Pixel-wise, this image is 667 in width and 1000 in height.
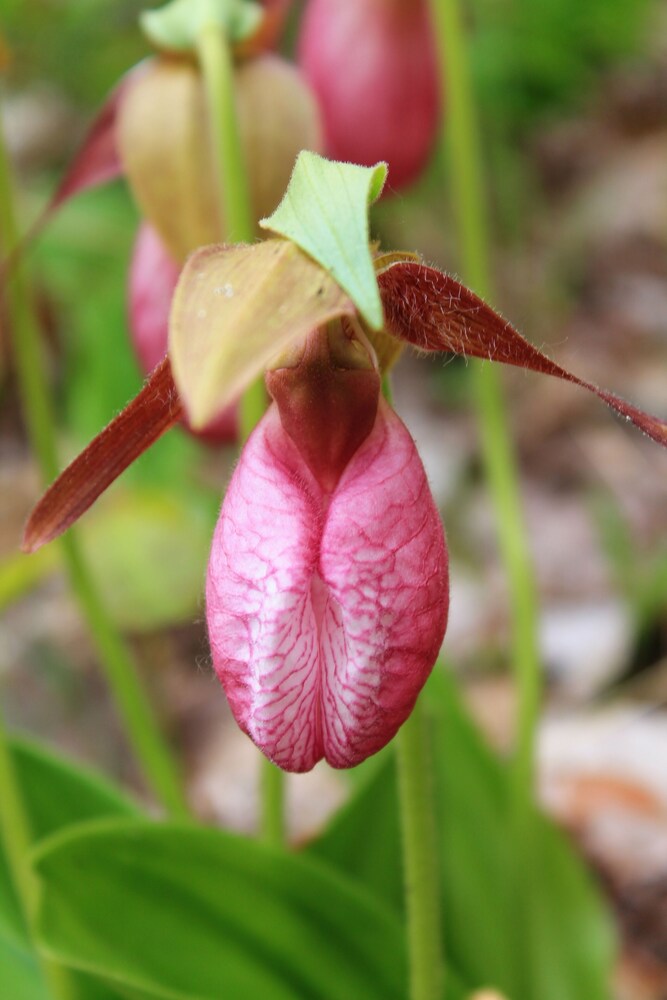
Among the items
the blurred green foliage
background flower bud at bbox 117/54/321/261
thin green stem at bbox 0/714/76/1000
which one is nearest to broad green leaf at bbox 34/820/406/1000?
thin green stem at bbox 0/714/76/1000

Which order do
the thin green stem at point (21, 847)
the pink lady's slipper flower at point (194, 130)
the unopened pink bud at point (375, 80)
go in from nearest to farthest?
the thin green stem at point (21, 847) < the pink lady's slipper flower at point (194, 130) < the unopened pink bud at point (375, 80)

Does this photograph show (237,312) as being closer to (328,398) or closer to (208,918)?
→ (328,398)

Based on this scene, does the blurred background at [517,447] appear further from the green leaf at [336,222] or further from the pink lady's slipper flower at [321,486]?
the green leaf at [336,222]

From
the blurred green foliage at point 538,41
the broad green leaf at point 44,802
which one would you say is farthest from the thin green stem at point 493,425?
the blurred green foliage at point 538,41

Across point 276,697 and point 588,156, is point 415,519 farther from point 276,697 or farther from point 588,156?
point 588,156

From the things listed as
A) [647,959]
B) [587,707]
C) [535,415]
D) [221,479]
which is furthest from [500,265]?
[647,959]

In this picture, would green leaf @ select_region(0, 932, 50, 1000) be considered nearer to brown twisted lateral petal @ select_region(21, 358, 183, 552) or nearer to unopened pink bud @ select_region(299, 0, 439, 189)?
brown twisted lateral petal @ select_region(21, 358, 183, 552)
